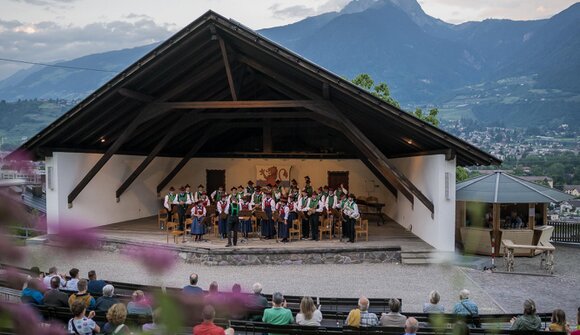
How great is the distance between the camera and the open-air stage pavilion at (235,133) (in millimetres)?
12562

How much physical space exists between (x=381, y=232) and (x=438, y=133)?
4.60m

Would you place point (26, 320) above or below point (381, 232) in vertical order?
above

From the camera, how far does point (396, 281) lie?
11.1 meters

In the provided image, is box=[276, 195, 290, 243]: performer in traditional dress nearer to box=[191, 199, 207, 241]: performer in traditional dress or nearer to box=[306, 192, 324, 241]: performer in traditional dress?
box=[306, 192, 324, 241]: performer in traditional dress

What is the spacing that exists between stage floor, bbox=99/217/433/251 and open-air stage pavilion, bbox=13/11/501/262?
0.37ft

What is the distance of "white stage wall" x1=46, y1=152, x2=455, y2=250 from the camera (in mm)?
12906

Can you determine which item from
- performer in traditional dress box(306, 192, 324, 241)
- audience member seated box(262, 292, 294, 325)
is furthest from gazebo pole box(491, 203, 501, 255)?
audience member seated box(262, 292, 294, 325)

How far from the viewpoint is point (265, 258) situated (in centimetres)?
1288

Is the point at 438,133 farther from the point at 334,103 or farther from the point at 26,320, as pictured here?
the point at 26,320

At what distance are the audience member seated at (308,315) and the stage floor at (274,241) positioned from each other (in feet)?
22.6

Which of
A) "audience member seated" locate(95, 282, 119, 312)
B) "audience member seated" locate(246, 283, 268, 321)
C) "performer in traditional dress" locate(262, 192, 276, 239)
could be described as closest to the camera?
"audience member seated" locate(95, 282, 119, 312)

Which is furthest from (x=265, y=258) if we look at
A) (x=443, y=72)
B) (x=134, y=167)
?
(x=443, y=72)

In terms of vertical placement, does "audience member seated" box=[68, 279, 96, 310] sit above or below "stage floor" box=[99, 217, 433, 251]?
above

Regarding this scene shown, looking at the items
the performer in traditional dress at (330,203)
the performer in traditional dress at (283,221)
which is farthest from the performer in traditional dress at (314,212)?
the performer in traditional dress at (283,221)
